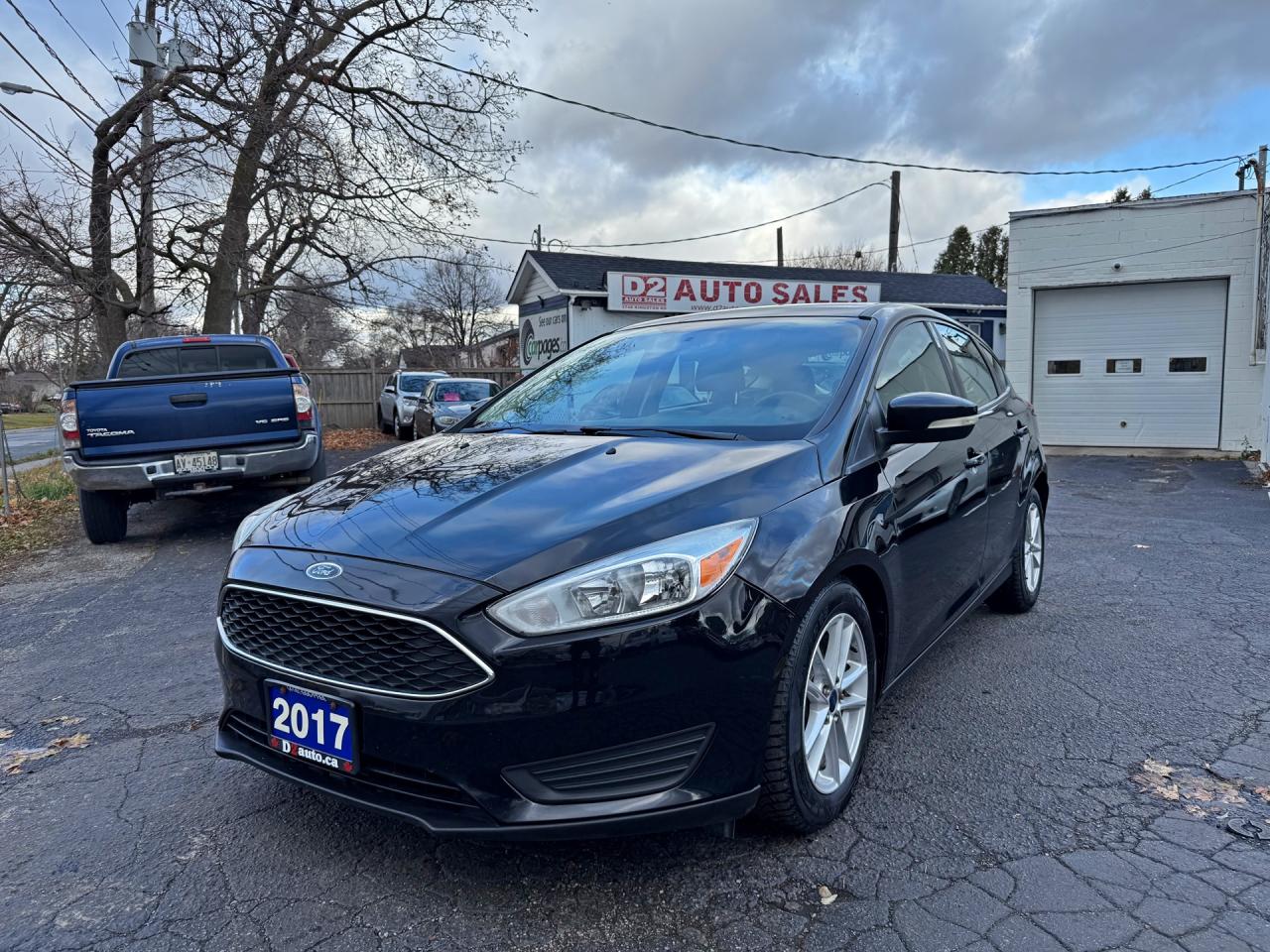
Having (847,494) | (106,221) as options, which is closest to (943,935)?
(847,494)

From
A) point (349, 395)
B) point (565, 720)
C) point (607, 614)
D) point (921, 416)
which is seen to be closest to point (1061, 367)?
point (921, 416)

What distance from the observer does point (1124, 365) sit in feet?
45.0

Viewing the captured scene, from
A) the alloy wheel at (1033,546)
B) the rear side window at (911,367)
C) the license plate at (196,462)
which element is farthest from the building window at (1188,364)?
the license plate at (196,462)

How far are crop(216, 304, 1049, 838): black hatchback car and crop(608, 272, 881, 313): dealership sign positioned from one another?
Answer: 15520 millimetres

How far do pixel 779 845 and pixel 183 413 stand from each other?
5990 mm

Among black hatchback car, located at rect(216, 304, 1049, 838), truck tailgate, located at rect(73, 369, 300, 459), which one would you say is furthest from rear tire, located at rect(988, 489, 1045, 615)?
truck tailgate, located at rect(73, 369, 300, 459)

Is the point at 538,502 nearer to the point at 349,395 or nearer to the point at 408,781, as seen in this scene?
the point at 408,781

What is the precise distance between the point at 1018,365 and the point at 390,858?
14419 millimetres

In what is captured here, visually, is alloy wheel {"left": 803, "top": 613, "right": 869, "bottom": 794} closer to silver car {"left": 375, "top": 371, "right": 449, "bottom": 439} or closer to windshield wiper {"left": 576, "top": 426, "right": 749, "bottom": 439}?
windshield wiper {"left": 576, "top": 426, "right": 749, "bottom": 439}

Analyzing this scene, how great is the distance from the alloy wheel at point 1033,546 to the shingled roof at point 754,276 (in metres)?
14.8

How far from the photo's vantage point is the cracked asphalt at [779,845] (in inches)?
82.2

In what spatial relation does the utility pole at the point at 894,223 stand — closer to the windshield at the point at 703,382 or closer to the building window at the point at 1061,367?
the building window at the point at 1061,367

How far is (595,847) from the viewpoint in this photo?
7.95 ft

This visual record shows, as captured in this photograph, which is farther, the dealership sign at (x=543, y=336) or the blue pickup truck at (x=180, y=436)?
the dealership sign at (x=543, y=336)
